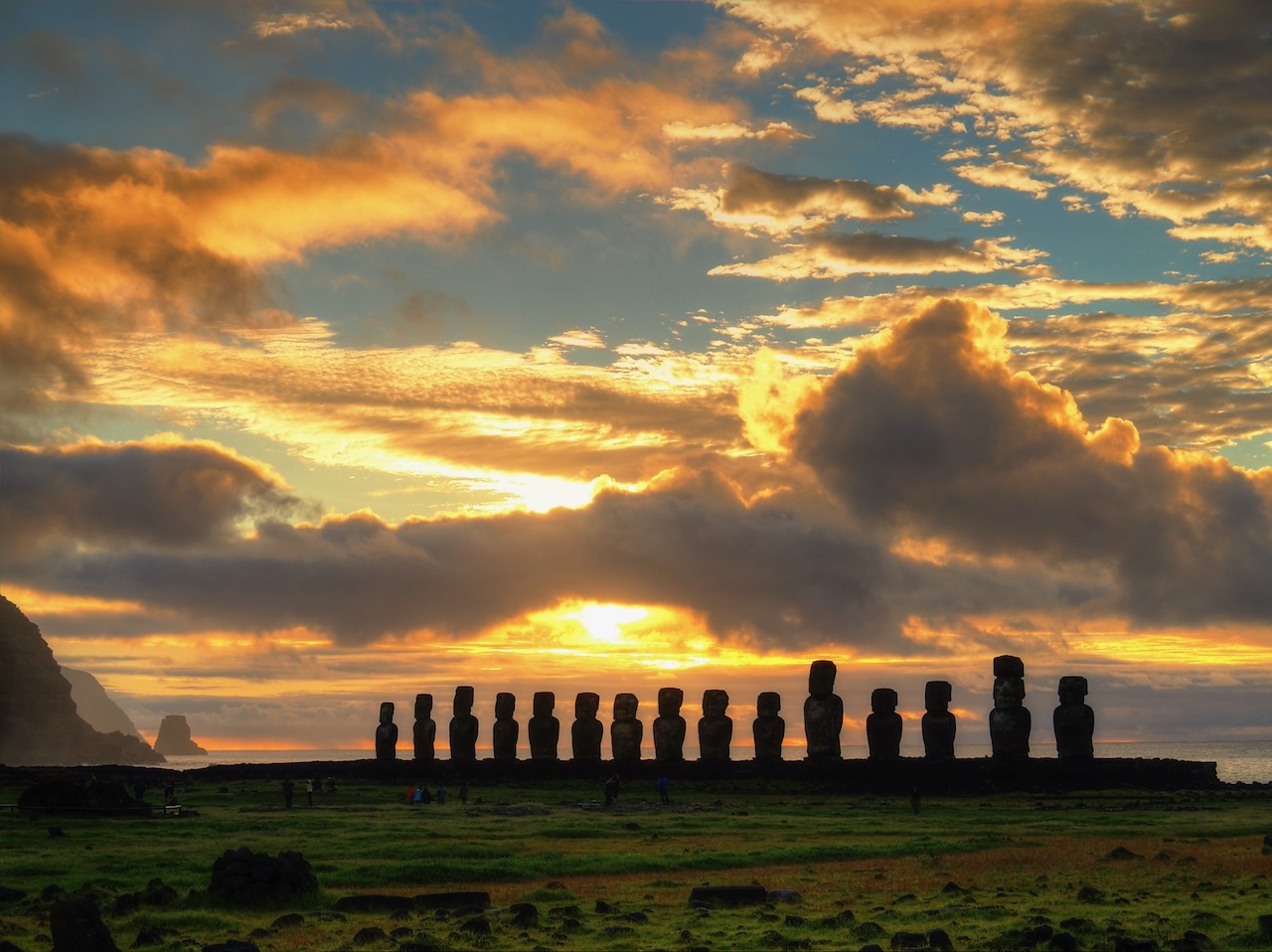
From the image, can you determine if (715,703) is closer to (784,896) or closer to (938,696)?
(938,696)

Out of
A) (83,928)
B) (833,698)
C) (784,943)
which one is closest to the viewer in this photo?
(83,928)

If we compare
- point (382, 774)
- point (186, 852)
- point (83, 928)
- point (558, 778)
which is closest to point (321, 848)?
point (186, 852)

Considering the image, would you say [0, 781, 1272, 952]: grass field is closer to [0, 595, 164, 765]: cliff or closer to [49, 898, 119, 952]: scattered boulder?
[49, 898, 119, 952]: scattered boulder

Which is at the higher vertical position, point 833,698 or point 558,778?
point 833,698

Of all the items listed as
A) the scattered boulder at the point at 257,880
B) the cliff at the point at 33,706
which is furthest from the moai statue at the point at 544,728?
the cliff at the point at 33,706

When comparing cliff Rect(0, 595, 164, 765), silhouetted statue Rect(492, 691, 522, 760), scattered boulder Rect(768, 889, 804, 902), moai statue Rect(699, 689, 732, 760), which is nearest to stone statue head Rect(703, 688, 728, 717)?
moai statue Rect(699, 689, 732, 760)

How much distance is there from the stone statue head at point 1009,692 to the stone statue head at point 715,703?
12845mm

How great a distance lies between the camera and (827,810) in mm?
46375

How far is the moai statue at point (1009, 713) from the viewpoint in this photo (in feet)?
186

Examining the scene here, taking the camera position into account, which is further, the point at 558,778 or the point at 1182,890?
the point at 558,778

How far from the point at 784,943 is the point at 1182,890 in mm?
9739

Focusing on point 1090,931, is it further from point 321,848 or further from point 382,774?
point 382,774

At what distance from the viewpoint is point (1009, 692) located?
57531 millimetres

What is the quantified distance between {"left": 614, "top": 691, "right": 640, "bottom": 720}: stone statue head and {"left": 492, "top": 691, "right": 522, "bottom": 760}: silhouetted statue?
749 cm
